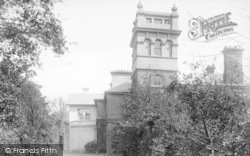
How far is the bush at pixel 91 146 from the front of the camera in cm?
4197

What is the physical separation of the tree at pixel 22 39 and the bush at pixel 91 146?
34101mm

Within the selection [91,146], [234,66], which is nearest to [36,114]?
[234,66]

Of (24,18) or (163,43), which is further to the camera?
(163,43)

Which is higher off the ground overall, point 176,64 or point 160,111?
point 176,64

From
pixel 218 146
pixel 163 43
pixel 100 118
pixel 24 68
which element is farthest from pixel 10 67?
pixel 100 118

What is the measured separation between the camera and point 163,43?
94.1 feet

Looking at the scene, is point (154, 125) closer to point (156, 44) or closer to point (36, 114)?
point (36, 114)

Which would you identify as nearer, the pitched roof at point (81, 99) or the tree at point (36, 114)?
the tree at point (36, 114)

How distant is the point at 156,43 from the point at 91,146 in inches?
789

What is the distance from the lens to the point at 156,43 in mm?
28859

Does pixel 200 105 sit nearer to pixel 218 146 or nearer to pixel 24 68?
pixel 218 146

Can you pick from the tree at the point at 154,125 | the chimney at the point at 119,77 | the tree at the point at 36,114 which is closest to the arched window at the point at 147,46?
the tree at the point at 154,125

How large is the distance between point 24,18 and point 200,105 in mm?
5785

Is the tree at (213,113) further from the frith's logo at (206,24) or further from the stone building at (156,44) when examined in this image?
the stone building at (156,44)
